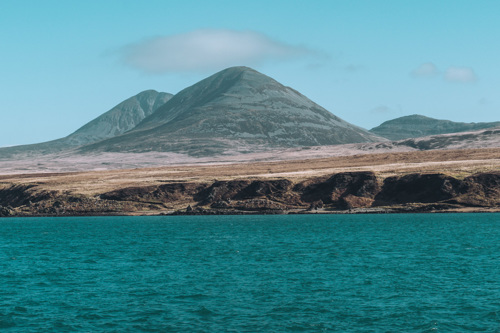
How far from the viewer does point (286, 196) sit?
6358 inches

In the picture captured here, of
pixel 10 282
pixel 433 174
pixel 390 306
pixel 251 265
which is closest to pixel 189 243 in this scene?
pixel 251 265

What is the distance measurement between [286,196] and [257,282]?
10538 centimetres

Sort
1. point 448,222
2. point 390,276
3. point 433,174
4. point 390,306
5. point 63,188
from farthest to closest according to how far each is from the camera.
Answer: point 63,188 → point 433,174 → point 448,222 → point 390,276 → point 390,306

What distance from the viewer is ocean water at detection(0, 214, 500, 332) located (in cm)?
4222

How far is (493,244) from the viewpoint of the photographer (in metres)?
82.1

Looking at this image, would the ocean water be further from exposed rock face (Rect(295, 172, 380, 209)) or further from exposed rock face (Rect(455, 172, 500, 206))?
exposed rock face (Rect(295, 172, 380, 209))

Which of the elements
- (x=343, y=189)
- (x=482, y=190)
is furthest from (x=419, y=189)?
(x=343, y=189)

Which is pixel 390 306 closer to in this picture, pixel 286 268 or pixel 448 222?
pixel 286 268

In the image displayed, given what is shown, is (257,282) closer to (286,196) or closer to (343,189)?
(286,196)

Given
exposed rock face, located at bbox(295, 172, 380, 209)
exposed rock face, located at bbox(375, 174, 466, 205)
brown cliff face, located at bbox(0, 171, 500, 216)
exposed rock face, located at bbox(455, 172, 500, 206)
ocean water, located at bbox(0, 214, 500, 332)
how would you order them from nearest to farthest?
ocean water, located at bbox(0, 214, 500, 332)
exposed rock face, located at bbox(455, 172, 500, 206)
brown cliff face, located at bbox(0, 171, 500, 216)
exposed rock face, located at bbox(375, 174, 466, 205)
exposed rock face, located at bbox(295, 172, 380, 209)

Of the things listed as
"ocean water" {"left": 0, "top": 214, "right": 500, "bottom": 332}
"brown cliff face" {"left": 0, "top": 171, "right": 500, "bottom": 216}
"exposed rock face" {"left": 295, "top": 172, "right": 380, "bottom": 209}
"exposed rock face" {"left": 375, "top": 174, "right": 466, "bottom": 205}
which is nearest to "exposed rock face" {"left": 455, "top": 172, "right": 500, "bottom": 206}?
"brown cliff face" {"left": 0, "top": 171, "right": 500, "bottom": 216}

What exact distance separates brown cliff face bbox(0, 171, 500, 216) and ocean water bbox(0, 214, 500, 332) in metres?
44.0

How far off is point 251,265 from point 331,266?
8.71 meters

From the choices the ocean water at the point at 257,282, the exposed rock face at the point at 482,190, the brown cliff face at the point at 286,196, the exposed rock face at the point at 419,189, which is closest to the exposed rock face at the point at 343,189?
the brown cliff face at the point at 286,196
